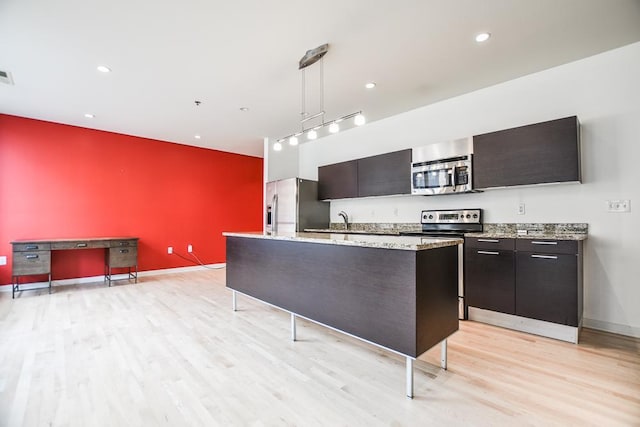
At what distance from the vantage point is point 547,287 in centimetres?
260

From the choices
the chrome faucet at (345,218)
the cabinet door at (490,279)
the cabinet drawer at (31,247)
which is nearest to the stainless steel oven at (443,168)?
the cabinet door at (490,279)

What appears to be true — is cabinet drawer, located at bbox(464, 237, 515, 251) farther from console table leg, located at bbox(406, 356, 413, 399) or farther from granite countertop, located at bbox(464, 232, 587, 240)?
console table leg, located at bbox(406, 356, 413, 399)

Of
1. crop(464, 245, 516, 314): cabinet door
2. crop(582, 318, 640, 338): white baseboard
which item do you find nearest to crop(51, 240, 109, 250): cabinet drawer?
crop(464, 245, 516, 314): cabinet door

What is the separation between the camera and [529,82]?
313 cm

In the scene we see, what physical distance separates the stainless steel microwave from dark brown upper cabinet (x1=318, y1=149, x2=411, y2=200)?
0.49ft

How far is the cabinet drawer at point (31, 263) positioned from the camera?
4004 mm

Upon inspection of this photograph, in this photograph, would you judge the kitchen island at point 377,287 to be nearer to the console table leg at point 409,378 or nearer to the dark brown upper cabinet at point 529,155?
the console table leg at point 409,378

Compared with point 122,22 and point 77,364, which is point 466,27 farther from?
point 77,364

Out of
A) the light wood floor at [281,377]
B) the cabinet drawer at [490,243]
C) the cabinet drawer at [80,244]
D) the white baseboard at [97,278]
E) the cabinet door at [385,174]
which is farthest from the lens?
the white baseboard at [97,278]

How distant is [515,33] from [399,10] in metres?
1.03

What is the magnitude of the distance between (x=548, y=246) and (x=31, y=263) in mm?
6129

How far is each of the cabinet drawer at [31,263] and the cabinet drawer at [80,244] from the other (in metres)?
0.14

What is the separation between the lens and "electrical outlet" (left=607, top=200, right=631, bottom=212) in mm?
2615

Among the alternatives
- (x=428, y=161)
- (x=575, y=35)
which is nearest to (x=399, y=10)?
(x=575, y=35)
